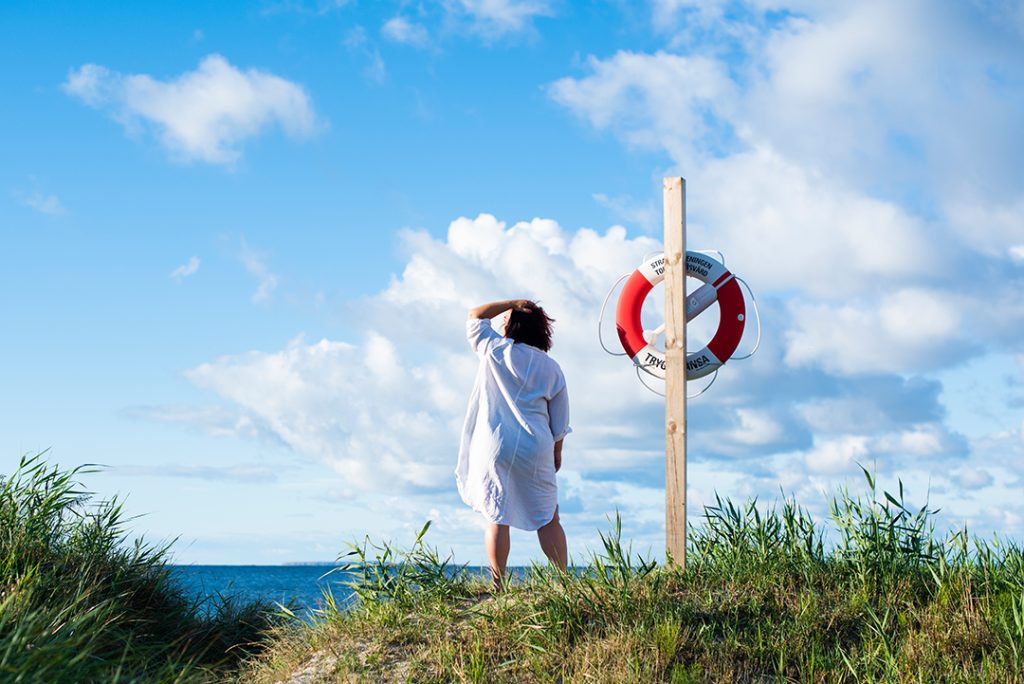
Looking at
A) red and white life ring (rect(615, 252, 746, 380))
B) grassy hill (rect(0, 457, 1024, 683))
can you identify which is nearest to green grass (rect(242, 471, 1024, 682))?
grassy hill (rect(0, 457, 1024, 683))

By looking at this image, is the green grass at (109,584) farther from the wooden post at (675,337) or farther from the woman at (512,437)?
the wooden post at (675,337)

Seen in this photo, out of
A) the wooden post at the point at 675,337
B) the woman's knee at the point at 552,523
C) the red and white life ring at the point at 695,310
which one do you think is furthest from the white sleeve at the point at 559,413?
the red and white life ring at the point at 695,310

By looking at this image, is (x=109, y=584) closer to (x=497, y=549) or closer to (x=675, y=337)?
(x=497, y=549)

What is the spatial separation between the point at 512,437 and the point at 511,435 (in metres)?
0.01

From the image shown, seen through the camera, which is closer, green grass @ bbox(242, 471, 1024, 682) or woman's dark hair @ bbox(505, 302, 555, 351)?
green grass @ bbox(242, 471, 1024, 682)

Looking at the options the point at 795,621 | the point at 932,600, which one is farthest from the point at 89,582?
the point at 932,600

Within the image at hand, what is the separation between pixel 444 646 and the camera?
4691 millimetres

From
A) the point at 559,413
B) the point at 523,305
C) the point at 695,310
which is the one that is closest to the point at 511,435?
the point at 559,413

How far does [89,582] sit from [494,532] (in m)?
2.56

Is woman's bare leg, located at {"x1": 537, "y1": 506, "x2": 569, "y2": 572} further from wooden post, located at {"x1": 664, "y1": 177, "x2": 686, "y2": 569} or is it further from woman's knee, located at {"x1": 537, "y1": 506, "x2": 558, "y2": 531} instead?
wooden post, located at {"x1": 664, "y1": 177, "x2": 686, "y2": 569}

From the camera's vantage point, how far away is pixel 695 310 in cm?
617

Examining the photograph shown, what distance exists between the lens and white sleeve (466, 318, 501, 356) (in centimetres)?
541

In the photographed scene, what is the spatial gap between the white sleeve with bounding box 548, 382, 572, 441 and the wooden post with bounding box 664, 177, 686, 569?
2.44ft

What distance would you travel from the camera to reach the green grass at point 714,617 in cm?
444
